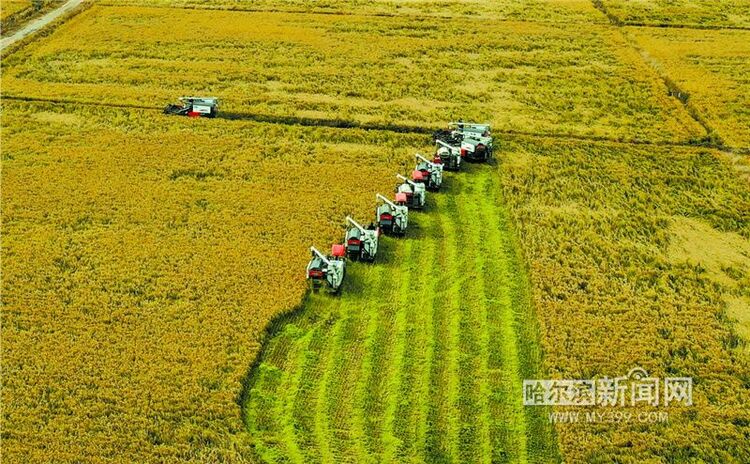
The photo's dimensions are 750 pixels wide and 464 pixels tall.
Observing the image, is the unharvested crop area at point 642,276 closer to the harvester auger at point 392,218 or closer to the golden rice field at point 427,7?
the harvester auger at point 392,218

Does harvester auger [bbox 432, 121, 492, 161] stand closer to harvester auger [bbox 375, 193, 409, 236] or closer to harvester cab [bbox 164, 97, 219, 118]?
harvester auger [bbox 375, 193, 409, 236]

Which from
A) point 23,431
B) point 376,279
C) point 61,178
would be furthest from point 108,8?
point 23,431

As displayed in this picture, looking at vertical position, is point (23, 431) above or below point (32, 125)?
below

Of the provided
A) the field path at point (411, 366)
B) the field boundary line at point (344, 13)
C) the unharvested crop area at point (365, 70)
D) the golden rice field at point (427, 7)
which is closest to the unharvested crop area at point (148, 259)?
the field path at point (411, 366)

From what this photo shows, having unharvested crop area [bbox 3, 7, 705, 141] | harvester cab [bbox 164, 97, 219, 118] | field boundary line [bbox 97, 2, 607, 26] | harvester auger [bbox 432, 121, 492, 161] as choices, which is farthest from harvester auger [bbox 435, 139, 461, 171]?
field boundary line [bbox 97, 2, 607, 26]

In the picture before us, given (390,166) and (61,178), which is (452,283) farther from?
(61,178)

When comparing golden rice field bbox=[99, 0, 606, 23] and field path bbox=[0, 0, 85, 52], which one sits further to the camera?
golden rice field bbox=[99, 0, 606, 23]

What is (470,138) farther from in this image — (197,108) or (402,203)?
(197,108)
